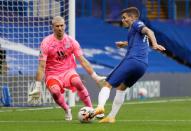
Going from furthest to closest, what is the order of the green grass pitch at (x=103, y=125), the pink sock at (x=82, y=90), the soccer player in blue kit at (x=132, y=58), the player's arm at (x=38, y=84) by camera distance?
the pink sock at (x=82, y=90), the player's arm at (x=38, y=84), the soccer player in blue kit at (x=132, y=58), the green grass pitch at (x=103, y=125)

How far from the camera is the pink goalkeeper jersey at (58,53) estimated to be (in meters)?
14.0

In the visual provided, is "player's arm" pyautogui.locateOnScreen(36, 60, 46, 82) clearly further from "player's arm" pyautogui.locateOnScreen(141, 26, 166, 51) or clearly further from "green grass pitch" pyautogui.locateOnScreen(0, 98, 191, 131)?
"player's arm" pyautogui.locateOnScreen(141, 26, 166, 51)

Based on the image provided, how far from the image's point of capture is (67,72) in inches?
559

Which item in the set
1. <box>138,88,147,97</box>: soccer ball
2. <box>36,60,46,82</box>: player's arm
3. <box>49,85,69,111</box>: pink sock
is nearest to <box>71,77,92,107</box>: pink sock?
<box>49,85,69,111</box>: pink sock

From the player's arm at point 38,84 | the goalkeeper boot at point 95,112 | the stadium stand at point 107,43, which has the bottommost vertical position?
the stadium stand at point 107,43

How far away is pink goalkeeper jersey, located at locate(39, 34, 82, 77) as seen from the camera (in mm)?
13992

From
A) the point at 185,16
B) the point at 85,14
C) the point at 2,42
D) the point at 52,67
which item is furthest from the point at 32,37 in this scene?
the point at 185,16

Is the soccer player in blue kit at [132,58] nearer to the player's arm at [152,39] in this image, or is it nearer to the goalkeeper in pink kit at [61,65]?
the player's arm at [152,39]

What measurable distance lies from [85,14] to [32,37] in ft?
39.6

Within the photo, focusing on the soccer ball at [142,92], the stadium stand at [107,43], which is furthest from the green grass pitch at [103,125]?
the stadium stand at [107,43]

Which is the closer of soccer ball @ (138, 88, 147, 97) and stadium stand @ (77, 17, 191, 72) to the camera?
soccer ball @ (138, 88, 147, 97)

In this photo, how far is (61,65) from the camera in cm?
1423

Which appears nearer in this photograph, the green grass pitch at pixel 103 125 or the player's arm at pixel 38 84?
the green grass pitch at pixel 103 125

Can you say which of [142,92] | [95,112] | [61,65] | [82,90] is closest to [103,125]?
[95,112]
